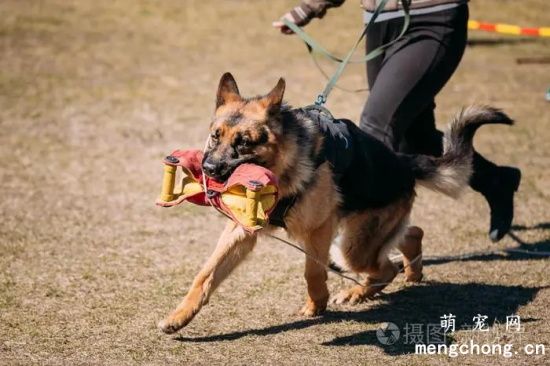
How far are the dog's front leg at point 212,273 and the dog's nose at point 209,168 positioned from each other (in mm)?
487

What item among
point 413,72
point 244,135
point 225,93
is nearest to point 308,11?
point 413,72

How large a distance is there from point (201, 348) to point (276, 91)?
1.45 m

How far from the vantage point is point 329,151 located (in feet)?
14.9

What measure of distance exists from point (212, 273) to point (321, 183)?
0.80 m

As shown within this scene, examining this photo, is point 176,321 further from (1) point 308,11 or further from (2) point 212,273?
(1) point 308,11

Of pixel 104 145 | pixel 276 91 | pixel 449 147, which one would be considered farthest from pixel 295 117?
pixel 104 145

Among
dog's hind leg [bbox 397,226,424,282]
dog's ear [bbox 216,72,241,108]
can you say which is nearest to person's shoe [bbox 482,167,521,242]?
dog's hind leg [bbox 397,226,424,282]

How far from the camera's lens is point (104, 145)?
8594 millimetres

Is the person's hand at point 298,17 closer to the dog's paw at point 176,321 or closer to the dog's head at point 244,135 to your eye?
the dog's head at point 244,135

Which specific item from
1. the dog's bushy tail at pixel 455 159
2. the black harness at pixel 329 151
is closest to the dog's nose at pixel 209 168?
the black harness at pixel 329 151

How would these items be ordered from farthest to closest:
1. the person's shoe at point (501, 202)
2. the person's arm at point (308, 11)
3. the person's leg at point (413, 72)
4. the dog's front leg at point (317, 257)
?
the person's shoe at point (501, 202) < the person's arm at point (308, 11) < the person's leg at point (413, 72) < the dog's front leg at point (317, 257)

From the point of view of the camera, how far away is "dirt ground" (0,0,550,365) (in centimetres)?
440

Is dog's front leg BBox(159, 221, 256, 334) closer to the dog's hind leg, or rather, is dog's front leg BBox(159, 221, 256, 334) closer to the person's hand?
the dog's hind leg

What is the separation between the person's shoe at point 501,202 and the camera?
229 inches
